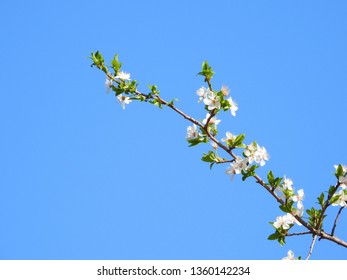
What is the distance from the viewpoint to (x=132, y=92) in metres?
4.04

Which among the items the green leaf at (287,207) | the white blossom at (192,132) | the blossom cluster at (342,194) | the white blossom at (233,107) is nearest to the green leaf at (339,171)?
the blossom cluster at (342,194)

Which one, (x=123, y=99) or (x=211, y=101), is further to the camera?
(x=123, y=99)

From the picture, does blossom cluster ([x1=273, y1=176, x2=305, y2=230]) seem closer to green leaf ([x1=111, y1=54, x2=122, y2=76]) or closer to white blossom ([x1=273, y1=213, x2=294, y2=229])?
white blossom ([x1=273, y1=213, x2=294, y2=229])

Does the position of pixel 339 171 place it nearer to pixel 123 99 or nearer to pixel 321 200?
pixel 321 200

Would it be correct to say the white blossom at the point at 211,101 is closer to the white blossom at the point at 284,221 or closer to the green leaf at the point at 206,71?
the green leaf at the point at 206,71

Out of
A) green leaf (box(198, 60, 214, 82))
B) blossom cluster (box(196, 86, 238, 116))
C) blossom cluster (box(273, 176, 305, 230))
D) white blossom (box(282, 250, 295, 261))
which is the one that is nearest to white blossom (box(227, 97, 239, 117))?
blossom cluster (box(196, 86, 238, 116))

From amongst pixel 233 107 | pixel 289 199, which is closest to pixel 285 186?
pixel 289 199

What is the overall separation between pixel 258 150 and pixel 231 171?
0.32m

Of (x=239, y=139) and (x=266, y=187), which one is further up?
(x=239, y=139)

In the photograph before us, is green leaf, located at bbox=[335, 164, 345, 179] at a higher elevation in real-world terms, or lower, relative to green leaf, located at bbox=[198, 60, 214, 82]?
lower

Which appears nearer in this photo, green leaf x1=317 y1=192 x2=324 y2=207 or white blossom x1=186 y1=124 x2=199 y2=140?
green leaf x1=317 y1=192 x2=324 y2=207

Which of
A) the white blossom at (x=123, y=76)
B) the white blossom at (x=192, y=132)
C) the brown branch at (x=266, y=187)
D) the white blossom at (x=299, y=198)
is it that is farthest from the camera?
the white blossom at (x=123, y=76)
